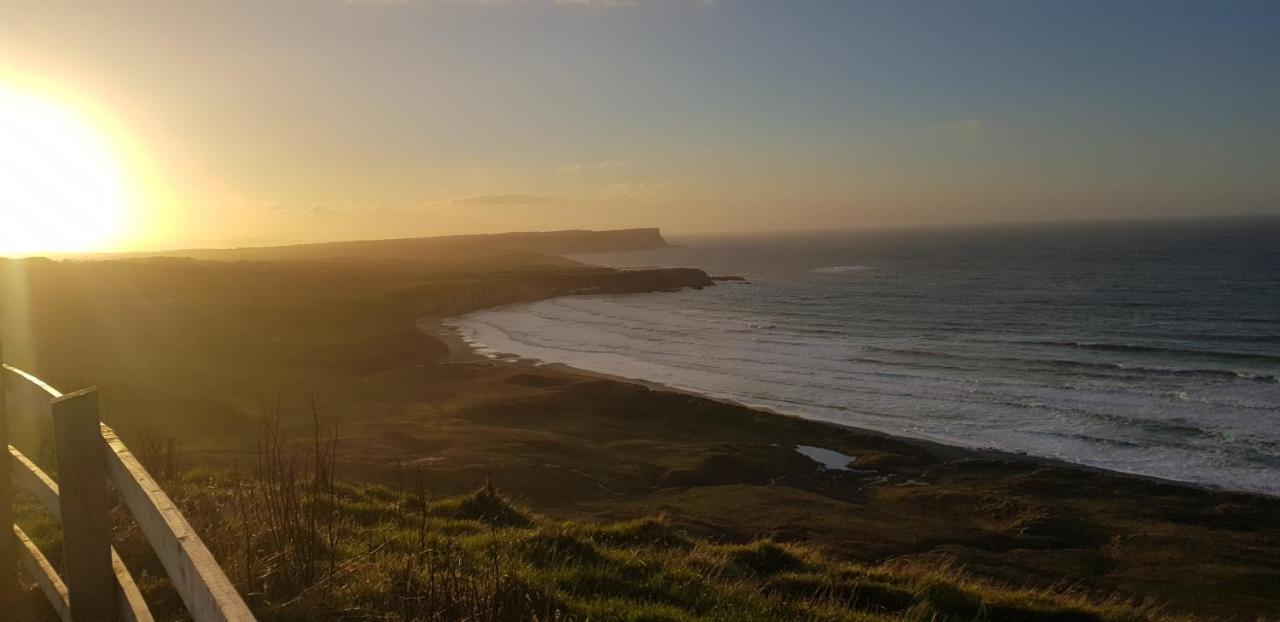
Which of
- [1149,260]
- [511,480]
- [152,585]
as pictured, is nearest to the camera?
[152,585]

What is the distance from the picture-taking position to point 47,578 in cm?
418

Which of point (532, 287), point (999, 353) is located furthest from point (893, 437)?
point (532, 287)

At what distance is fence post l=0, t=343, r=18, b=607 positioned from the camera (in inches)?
169

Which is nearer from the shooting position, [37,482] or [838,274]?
[37,482]

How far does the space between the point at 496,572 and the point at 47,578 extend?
7.62ft

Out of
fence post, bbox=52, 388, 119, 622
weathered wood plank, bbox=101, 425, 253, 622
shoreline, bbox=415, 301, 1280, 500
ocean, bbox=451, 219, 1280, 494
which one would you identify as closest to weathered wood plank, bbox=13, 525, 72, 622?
fence post, bbox=52, 388, 119, 622

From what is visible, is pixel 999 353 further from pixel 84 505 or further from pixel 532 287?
pixel 532 287

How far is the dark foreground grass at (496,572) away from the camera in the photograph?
184 inches

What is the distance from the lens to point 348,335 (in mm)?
53812

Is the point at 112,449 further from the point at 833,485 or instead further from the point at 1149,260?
the point at 1149,260

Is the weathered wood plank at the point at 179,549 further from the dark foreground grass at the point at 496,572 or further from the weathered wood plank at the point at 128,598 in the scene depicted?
the dark foreground grass at the point at 496,572

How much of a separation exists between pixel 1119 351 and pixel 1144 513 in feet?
80.1

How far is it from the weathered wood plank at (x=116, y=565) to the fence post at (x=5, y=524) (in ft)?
0.34

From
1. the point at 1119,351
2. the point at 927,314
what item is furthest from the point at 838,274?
the point at 1119,351
